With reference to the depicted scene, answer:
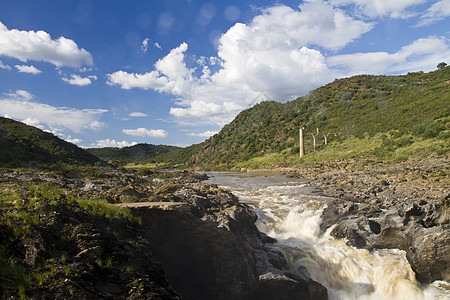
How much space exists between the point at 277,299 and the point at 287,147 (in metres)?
72.8

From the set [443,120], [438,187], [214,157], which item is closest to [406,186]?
[438,187]

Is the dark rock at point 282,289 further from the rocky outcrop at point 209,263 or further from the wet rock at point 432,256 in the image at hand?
the wet rock at point 432,256

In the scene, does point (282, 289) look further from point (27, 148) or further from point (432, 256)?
point (27, 148)

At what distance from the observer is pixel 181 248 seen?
360 inches

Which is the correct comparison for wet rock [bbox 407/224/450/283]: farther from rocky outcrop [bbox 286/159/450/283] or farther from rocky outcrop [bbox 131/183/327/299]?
rocky outcrop [bbox 131/183/327/299]

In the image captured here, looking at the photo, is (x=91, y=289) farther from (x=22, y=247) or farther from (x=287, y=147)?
(x=287, y=147)

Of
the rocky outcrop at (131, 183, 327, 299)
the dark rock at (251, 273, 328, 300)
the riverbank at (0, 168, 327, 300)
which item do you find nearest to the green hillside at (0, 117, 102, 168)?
the riverbank at (0, 168, 327, 300)

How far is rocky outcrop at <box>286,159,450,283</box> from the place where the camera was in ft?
33.7

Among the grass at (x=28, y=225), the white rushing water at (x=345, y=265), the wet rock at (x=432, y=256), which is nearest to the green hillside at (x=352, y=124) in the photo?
the wet rock at (x=432, y=256)

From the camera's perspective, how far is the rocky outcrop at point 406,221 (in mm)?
10258

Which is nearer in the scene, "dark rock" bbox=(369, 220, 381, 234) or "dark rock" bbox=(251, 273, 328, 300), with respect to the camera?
"dark rock" bbox=(251, 273, 328, 300)

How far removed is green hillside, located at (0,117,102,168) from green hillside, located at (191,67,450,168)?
47.1 m

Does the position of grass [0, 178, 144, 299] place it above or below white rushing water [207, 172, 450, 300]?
above

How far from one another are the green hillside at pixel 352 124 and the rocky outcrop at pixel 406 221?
55.4 ft
